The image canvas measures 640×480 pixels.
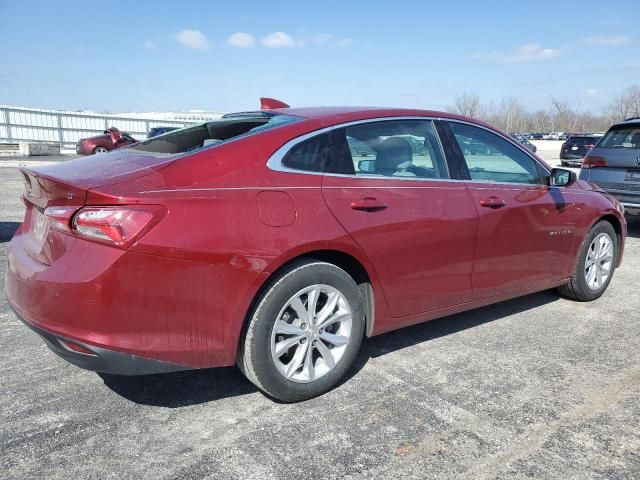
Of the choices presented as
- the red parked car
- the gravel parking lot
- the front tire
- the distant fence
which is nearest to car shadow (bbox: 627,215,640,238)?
the gravel parking lot

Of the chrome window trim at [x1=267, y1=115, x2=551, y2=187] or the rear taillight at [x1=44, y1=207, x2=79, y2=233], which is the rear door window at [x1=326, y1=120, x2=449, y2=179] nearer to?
the chrome window trim at [x1=267, y1=115, x2=551, y2=187]

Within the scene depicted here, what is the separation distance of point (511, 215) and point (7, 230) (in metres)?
6.55

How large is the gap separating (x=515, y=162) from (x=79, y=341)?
331 cm

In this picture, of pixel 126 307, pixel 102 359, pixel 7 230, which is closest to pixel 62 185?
pixel 126 307

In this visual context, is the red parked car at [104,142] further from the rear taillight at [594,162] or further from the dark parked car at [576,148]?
the rear taillight at [594,162]

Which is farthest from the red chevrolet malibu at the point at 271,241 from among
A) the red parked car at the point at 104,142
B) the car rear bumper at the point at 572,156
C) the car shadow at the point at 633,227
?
the car rear bumper at the point at 572,156

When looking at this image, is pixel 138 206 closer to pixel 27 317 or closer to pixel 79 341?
pixel 79 341

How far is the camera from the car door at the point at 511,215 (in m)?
3.84

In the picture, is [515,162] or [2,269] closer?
[515,162]

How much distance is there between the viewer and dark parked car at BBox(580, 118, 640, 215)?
7543mm

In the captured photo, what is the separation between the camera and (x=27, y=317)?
2711 mm

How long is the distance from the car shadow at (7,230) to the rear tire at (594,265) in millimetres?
6402

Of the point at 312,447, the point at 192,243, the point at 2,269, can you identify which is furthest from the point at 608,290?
the point at 2,269

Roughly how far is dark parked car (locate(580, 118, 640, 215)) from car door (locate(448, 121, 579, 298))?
12.1 ft
